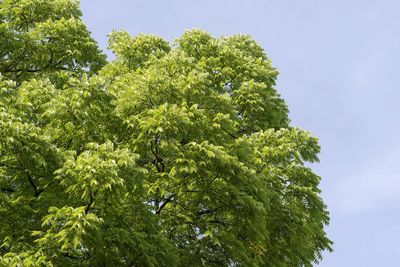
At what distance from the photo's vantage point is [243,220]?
879 inches

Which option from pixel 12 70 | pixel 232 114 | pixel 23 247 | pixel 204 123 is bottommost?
pixel 23 247

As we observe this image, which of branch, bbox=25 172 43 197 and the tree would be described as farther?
branch, bbox=25 172 43 197

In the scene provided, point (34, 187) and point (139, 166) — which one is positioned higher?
point (139, 166)

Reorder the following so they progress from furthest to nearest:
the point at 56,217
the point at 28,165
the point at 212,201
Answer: the point at 212,201
the point at 28,165
the point at 56,217

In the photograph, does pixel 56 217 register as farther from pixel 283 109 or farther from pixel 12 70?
pixel 283 109

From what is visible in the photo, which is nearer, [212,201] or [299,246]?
[212,201]

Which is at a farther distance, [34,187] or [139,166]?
[139,166]

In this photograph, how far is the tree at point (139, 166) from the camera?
57.8ft

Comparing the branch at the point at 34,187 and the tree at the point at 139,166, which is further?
the branch at the point at 34,187

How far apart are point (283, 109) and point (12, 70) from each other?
15.1 meters

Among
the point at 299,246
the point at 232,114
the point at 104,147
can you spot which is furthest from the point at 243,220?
the point at 104,147

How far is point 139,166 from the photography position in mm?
23578

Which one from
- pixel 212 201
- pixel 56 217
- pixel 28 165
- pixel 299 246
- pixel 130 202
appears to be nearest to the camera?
pixel 56 217

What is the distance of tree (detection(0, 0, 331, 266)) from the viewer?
694 inches
